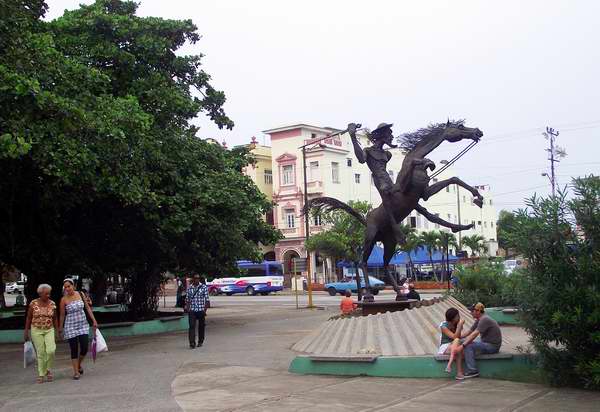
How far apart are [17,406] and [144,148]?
29.5 ft

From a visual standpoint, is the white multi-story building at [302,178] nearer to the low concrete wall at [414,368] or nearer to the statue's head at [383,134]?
the statue's head at [383,134]

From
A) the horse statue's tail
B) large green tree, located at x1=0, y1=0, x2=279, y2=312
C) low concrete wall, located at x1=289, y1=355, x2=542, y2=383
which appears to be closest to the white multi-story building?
large green tree, located at x1=0, y1=0, x2=279, y2=312

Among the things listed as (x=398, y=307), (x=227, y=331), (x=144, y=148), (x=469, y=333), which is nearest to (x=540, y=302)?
(x=469, y=333)

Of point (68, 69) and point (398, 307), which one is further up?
point (68, 69)

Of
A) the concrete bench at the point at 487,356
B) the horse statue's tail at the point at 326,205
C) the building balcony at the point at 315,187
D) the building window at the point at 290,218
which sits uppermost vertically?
the building balcony at the point at 315,187

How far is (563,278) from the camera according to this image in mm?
8875

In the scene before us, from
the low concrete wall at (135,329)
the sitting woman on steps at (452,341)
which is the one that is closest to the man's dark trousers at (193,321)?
the low concrete wall at (135,329)

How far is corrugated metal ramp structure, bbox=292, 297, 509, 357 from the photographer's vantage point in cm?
1126

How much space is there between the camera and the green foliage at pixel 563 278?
861 centimetres

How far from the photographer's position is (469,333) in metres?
10.3

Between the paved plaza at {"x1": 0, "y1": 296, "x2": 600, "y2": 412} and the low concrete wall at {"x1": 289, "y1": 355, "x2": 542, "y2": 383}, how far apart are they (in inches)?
10.0

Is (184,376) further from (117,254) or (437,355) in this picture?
(117,254)

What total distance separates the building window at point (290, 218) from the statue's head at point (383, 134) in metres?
51.9

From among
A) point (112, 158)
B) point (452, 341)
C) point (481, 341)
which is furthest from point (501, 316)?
point (112, 158)
